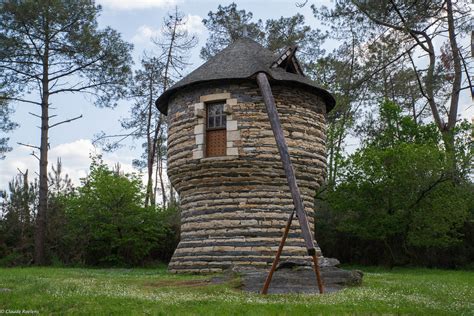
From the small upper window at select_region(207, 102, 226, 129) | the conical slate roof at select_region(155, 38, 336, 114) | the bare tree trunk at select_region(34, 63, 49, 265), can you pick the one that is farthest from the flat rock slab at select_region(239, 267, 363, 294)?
the bare tree trunk at select_region(34, 63, 49, 265)

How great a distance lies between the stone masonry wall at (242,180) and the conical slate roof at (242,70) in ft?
1.15

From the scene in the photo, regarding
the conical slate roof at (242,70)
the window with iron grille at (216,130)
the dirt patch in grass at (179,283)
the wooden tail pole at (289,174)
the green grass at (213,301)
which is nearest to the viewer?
the green grass at (213,301)

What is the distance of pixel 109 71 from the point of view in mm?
25062

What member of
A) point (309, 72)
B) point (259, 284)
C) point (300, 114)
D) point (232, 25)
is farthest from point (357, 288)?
point (232, 25)

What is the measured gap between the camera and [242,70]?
51.6 ft

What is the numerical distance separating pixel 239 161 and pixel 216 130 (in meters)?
1.33

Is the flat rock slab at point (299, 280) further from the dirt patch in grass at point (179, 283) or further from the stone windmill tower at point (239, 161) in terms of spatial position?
the stone windmill tower at point (239, 161)

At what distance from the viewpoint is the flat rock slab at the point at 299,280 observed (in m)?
10.0

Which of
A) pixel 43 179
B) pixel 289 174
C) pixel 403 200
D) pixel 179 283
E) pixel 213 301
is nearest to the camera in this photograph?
pixel 213 301

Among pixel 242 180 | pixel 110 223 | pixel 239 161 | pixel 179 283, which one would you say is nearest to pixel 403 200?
pixel 242 180

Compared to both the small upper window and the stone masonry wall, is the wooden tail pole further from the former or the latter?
the small upper window

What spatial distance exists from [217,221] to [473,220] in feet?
37.7

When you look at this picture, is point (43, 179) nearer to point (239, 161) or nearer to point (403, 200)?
point (239, 161)

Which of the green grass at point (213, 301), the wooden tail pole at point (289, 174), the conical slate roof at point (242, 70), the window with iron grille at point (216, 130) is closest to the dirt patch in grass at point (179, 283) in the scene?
the green grass at point (213, 301)
